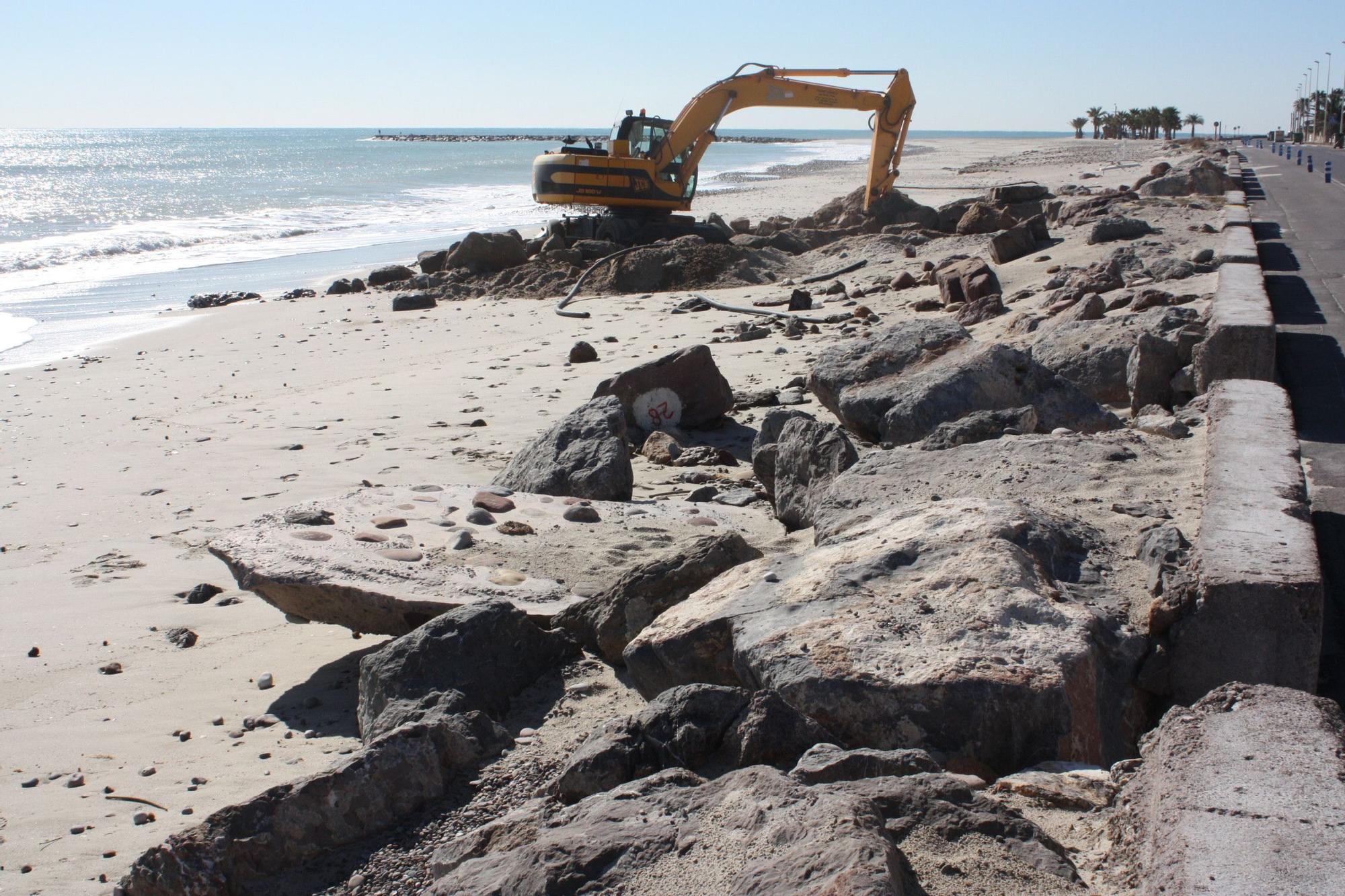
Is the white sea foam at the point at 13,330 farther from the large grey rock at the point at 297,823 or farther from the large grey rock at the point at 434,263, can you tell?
the large grey rock at the point at 297,823

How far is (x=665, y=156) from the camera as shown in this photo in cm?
1814

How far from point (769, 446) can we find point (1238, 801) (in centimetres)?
374

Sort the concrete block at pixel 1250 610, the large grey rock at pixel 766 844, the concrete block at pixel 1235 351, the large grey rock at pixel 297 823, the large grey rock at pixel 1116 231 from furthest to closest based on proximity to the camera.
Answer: the large grey rock at pixel 1116 231 → the concrete block at pixel 1235 351 → the concrete block at pixel 1250 610 → the large grey rock at pixel 297 823 → the large grey rock at pixel 766 844

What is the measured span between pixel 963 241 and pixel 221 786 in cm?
1398

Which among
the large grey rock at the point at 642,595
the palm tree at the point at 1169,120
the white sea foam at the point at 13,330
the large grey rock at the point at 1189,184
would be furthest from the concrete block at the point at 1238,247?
the palm tree at the point at 1169,120

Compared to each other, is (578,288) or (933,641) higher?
(578,288)

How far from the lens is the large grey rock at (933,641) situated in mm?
2559

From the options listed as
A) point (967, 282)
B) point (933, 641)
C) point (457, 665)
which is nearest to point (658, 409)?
point (457, 665)

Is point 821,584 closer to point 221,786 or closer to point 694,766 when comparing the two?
point 694,766

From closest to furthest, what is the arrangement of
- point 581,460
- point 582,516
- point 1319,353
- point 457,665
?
point 457,665, point 582,516, point 581,460, point 1319,353

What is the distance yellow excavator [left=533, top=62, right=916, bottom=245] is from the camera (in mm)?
18016

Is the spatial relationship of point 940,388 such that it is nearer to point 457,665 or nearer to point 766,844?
point 457,665

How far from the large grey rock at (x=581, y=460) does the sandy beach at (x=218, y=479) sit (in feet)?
1.34

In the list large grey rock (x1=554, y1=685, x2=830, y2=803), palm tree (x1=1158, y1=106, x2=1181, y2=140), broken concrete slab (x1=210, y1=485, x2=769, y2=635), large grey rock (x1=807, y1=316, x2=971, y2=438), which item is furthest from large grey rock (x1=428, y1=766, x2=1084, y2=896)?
palm tree (x1=1158, y1=106, x2=1181, y2=140)
